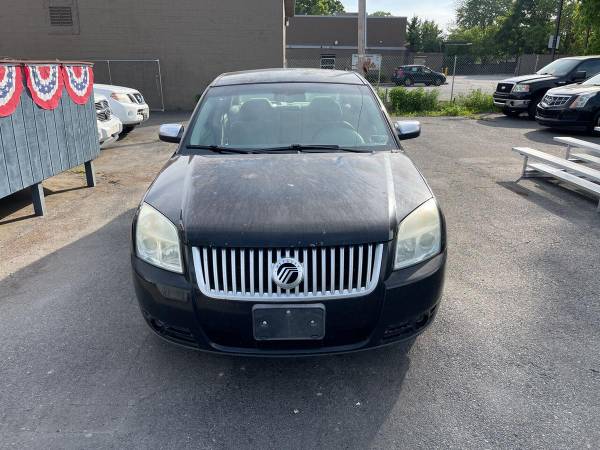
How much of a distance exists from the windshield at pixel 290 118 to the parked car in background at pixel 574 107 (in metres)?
9.11

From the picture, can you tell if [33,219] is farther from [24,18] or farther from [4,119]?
[24,18]

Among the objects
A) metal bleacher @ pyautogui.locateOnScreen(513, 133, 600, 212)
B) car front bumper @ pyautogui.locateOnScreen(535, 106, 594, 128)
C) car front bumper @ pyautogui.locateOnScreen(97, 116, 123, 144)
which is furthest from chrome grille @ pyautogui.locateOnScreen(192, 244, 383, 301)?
car front bumper @ pyautogui.locateOnScreen(535, 106, 594, 128)

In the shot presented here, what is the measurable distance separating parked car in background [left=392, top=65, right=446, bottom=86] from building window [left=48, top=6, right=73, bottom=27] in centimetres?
2243

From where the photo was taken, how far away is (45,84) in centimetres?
572

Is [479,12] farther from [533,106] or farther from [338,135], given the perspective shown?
[338,135]

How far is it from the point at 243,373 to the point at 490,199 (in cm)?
473

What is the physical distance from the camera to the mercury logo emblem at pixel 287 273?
2328 millimetres

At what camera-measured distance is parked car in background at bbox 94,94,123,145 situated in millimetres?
8164

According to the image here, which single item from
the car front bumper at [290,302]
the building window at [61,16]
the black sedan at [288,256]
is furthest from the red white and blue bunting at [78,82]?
the building window at [61,16]

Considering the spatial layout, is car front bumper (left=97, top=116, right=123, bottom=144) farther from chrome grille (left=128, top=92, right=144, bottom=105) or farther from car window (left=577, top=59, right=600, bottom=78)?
car window (left=577, top=59, right=600, bottom=78)

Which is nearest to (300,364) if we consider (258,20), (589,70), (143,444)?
(143,444)

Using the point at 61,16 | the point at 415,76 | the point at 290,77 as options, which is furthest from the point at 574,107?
the point at 415,76

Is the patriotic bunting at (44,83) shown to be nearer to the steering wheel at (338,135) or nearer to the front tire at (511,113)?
the steering wheel at (338,135)

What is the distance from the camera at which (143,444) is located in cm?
229
